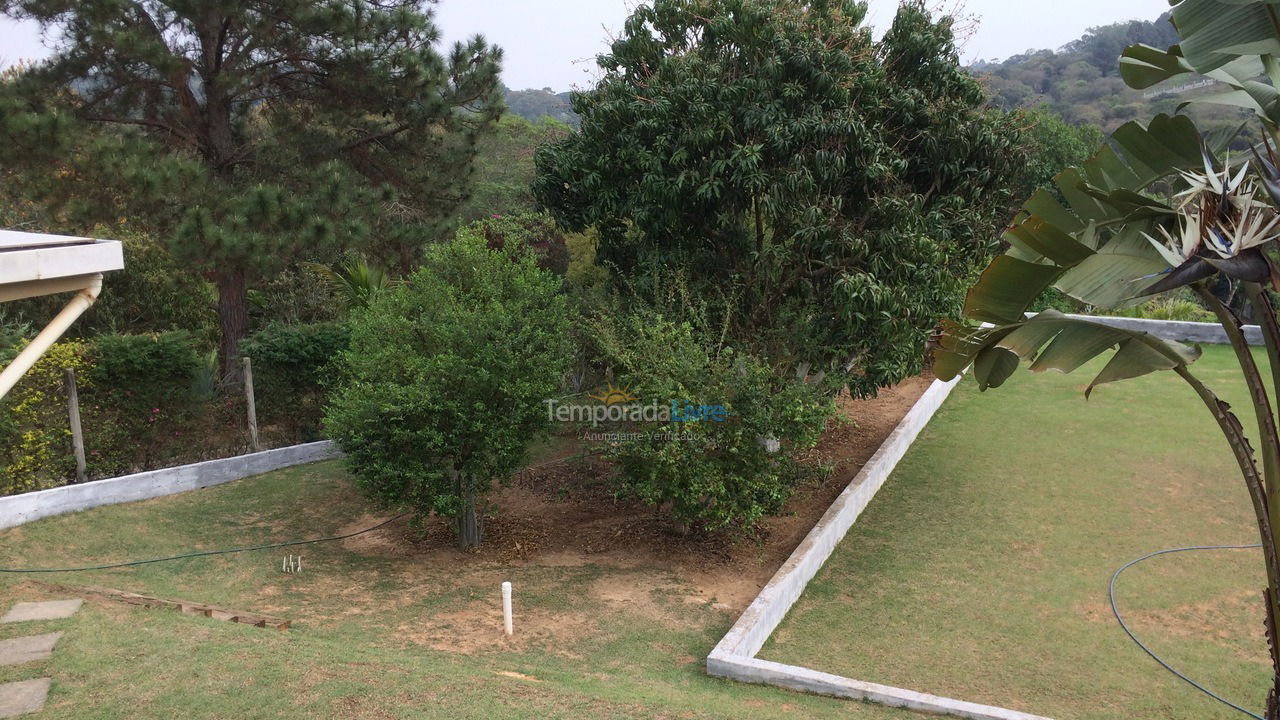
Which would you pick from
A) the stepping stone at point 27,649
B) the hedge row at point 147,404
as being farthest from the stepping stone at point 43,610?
the hedge row at point 147,404

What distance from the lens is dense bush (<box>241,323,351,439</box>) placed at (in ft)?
43.1

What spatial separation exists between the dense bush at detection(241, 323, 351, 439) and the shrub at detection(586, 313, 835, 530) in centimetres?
592

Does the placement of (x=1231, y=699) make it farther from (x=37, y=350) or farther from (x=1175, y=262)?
(x=37, y=350)

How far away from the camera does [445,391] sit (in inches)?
356

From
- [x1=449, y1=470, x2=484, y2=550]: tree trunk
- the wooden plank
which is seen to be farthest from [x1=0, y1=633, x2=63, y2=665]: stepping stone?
[x1=449, y1=470, x2=484, y2=550]: tree trunk

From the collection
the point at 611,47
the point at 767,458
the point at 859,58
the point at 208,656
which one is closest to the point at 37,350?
the point at 208,656

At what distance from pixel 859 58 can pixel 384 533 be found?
8.14m

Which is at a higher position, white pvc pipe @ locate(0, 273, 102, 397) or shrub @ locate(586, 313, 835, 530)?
white pvc pipe @ locate(0, 273, 102, 397)

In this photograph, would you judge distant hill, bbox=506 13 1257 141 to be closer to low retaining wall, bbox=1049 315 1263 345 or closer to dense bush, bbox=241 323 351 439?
low retaining wall, bbox=1049 315 1263 345

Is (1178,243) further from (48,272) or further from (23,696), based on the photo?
(23,696)

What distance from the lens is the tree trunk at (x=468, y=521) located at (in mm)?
9742

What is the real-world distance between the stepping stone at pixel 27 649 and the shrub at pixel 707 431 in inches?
202

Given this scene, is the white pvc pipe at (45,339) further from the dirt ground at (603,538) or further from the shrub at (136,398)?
the shrub at (136,398)

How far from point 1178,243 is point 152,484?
1134cm
